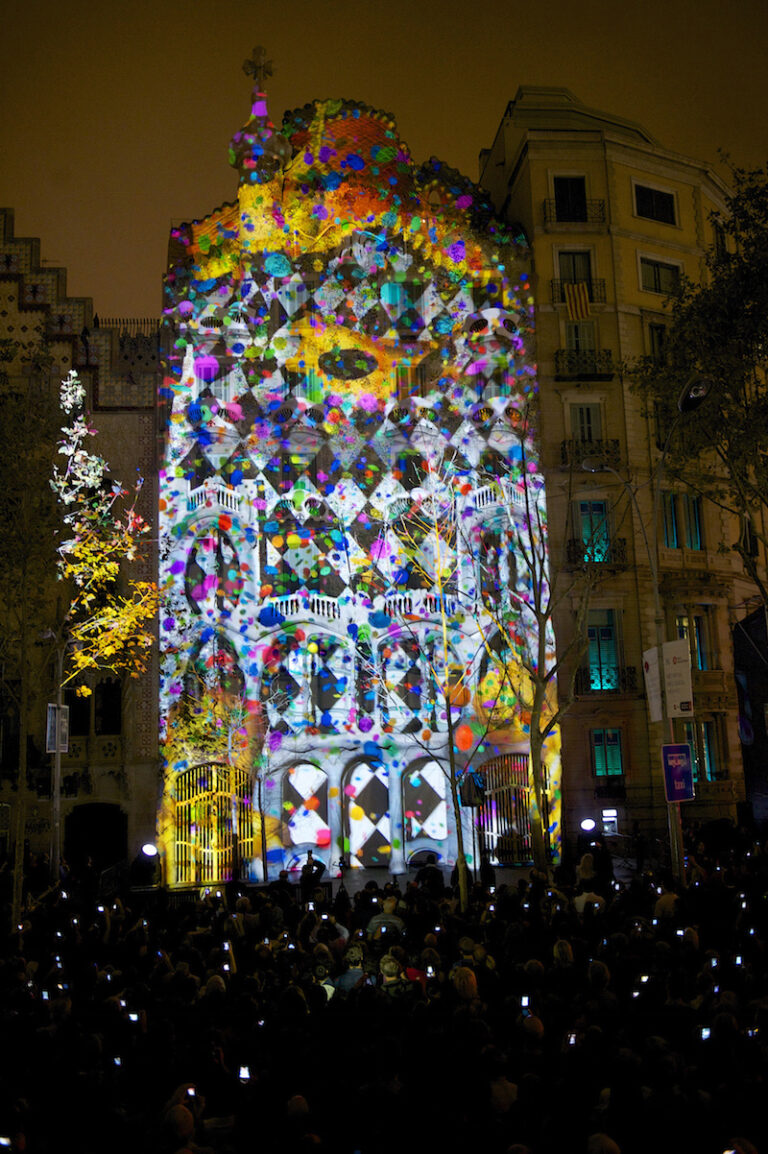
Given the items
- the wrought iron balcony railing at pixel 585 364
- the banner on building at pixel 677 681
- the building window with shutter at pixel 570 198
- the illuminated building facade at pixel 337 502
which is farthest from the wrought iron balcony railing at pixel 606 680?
the building window with shutter at pixel 570 198

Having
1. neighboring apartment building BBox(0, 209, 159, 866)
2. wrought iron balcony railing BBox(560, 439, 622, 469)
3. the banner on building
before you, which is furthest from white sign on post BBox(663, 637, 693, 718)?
neighboring apartment building BBox(0, 209, 159, 866)

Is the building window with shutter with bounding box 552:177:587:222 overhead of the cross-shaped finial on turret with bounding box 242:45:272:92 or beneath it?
beneath

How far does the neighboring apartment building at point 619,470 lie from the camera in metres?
34.5

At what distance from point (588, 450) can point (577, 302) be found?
5077mm

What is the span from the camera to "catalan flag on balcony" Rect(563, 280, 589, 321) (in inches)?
1449

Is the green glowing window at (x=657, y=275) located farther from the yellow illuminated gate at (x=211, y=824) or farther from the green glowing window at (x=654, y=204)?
Result: the yellow illuminated gate at (x=211, y=824)

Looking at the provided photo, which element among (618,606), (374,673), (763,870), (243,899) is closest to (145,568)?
(374,673)

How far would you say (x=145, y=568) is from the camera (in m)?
34.6

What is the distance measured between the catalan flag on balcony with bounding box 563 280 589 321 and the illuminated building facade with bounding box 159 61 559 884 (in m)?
1.52

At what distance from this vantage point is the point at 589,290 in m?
37.3

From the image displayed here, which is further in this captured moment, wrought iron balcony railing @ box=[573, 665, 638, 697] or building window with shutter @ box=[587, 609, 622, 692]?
building window with shutter @ box=[587, 609, 622, 692]

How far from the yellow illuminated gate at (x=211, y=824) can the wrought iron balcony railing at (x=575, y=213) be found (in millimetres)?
20742

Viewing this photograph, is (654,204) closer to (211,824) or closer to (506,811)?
(506,811)

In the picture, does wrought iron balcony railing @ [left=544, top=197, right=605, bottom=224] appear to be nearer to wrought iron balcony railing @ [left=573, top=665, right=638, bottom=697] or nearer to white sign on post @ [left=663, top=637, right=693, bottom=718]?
wrought iron balcony railing @ [left=573, top=665, right=638, bottom=697]
